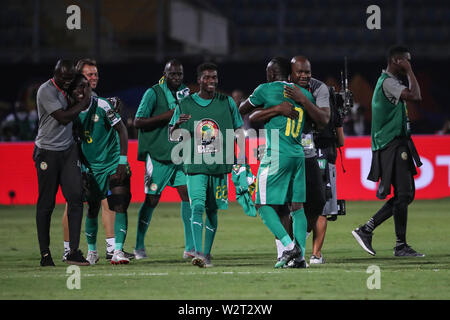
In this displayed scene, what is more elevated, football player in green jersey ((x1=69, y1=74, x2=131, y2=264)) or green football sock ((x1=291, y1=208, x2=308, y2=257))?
football player in green jersey ((x1=69, y1=74, x2=131, y2=264))

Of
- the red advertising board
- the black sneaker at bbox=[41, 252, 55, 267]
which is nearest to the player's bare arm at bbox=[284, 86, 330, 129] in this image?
the black sneaker at bbox=[41, 252, 55, 267]

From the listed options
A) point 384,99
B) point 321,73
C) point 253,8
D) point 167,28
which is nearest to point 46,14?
point 167,28

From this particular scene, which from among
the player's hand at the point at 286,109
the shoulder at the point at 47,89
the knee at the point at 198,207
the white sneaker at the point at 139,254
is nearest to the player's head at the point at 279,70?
the player's hand at the point at 286,109

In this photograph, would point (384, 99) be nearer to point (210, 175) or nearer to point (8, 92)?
point (210, 175)

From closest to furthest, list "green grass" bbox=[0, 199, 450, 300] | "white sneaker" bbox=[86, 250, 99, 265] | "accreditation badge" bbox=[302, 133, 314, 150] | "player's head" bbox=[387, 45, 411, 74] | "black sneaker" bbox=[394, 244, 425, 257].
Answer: "green grass" bbox=[0, 199, 450, 300] < "accreditation badge" bbox=[302, 133, 314, 150] < "white sneaker" bbox=[86, 250, 99, 265] < "black sneaker" bbox=[394, 244, 425, 257] < "player's head" bbox=[387, 45, 411, 74]

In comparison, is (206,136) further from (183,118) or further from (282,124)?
(282,124)

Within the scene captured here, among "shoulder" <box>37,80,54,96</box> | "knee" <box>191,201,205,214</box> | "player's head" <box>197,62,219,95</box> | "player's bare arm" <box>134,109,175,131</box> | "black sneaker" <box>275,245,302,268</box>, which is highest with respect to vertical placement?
"player's head" <box>197,62,219,95</box>

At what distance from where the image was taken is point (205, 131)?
8469mm

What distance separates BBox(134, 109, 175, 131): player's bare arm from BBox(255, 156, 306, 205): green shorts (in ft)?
5.63

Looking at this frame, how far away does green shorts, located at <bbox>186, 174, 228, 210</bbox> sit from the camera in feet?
27.8

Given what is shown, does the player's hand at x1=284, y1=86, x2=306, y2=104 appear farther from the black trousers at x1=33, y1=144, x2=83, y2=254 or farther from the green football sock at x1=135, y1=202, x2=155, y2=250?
the green football sock at x1=135, y1=202, x2=155, y2=250

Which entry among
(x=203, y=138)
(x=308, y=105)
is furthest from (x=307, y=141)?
(x=203, y=138)

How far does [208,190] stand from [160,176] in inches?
51.1

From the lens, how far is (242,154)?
343 inches
